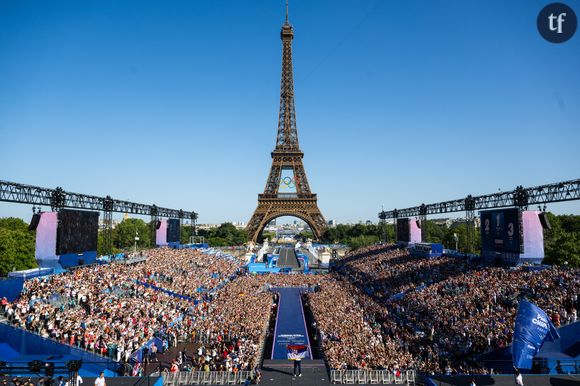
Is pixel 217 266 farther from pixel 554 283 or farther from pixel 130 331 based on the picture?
pixel 554 283

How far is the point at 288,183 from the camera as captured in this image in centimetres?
8094

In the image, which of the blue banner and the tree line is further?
the tree line

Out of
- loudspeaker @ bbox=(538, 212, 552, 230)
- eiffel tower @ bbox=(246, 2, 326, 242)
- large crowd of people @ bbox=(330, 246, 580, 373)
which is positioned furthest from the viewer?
eiffel tower @ bbox=(246, 2, 326, 242)

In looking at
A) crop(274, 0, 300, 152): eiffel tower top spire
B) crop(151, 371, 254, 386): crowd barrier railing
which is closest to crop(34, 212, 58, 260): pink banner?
crop(151, 371, 254, 386): crowd barrier railing

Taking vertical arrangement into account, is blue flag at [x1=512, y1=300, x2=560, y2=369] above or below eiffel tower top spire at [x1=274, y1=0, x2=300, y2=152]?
below

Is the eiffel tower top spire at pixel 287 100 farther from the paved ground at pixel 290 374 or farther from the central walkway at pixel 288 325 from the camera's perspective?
the paved ground at pixel 290 374

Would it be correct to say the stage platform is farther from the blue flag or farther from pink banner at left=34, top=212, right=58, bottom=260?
pink banner at left=34, top=212, right=58, bottom=260

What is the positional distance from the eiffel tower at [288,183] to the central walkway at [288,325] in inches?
1379

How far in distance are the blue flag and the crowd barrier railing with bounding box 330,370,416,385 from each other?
13.5ft

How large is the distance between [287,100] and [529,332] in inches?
2781

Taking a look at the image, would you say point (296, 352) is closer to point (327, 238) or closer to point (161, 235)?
point (161, 235)

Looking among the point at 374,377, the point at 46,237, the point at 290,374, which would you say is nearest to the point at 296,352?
the point at 290,374

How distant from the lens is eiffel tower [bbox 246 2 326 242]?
73375mm

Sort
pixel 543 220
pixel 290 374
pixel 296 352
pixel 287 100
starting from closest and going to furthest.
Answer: pixel 296 352 → pixel 290 374 → pixel 543 220 → pixel 287 100
